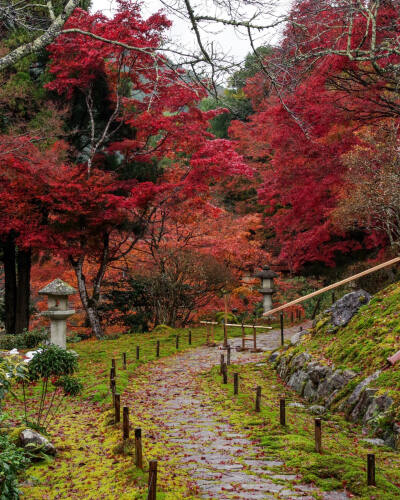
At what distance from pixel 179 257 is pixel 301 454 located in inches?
417

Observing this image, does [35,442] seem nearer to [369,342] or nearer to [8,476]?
[8,476]

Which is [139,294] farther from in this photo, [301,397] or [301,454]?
[301,454]

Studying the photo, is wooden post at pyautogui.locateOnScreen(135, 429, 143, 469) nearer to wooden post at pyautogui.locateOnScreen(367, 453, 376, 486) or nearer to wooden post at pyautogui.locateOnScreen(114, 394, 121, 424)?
wooden post at pyautogui.locateOnScreen(114, 394, 121, 424)

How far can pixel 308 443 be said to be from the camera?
5.41 metres

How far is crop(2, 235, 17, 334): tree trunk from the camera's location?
1530 centimetres

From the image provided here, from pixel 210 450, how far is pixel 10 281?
39.8 ft

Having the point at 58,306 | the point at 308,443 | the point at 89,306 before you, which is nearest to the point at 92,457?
the point at 308,443

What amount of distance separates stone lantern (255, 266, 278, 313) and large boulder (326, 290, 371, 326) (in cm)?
758

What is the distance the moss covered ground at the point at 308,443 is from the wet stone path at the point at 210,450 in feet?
0.54

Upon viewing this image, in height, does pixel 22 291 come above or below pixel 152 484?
above

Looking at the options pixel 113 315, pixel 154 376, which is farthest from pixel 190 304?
pixel 154 376

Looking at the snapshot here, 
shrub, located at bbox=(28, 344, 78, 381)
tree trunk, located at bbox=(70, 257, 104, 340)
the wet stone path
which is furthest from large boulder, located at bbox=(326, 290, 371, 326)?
tree trunk, located at bbox=(70, 257, 104, 340)

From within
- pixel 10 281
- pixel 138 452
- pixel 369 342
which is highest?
pixel 10 281

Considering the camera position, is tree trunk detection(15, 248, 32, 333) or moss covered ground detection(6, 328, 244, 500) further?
tree trunk detection(15, 248, 32, 333)
